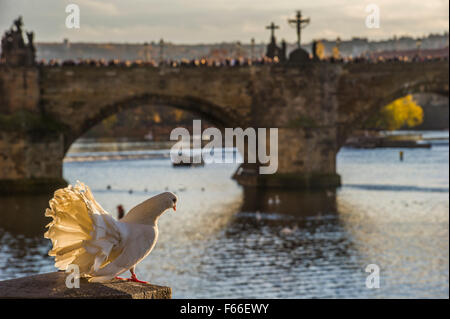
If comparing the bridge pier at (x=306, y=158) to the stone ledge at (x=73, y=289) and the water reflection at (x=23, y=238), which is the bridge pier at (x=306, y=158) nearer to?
the water reflection at (x=23, y=238)

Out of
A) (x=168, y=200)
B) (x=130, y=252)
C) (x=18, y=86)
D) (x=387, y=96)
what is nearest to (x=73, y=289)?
(x=130, y=252)

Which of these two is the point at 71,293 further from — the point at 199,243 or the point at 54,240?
the point at 199,243

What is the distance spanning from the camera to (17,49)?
57.8m

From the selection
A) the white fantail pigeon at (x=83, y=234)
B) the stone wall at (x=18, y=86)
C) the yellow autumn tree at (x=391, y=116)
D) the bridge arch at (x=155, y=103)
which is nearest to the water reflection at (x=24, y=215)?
the bridge arch at (x=155, y=103)

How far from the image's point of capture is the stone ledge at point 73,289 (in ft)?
16.6

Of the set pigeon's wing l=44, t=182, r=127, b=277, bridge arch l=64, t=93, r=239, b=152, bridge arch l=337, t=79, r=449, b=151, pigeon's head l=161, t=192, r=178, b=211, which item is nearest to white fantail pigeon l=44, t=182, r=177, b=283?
pigeon's wing l=44, t=182, r=127, b=277

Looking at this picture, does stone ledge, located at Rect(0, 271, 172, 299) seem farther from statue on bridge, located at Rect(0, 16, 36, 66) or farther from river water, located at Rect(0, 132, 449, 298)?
statue on bridge, located at Rect(0, 16, 36, 66)

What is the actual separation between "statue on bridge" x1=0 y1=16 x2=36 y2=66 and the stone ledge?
176 ft

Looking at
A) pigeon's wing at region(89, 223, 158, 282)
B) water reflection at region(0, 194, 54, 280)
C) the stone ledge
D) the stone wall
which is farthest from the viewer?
the stone wall

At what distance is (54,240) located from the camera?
5641 mm

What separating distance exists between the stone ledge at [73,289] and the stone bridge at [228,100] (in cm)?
5258

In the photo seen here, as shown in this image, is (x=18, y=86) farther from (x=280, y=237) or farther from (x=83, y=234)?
(x=83, y=234)

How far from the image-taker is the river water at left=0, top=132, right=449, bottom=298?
3297cm

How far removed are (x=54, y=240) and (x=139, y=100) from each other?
55773mm
